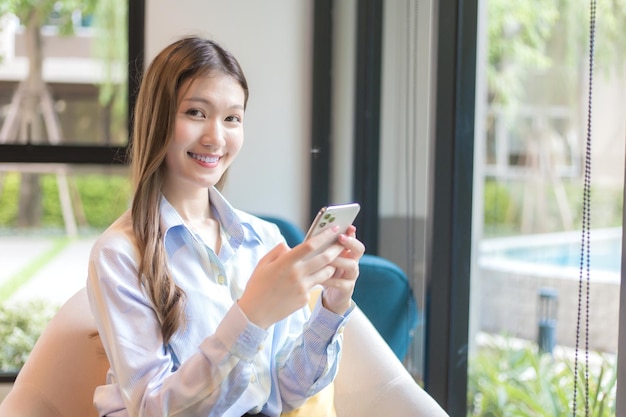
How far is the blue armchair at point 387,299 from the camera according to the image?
228cm

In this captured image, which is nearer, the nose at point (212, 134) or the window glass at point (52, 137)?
the nose at point (212, 134)

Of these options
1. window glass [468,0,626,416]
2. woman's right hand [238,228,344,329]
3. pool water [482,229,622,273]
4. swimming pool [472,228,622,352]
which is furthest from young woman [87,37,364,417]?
pool water [482,229,622,273]

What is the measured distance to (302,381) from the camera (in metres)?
1.57

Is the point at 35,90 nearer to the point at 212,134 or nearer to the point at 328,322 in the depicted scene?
the point at 212,134

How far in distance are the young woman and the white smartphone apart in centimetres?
2

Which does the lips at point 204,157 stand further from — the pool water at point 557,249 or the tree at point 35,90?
the pool water at point 557,249

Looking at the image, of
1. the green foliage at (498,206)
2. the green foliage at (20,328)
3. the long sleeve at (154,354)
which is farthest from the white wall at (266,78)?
the green foliage at (498,206)

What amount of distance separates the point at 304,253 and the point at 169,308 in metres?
0.29

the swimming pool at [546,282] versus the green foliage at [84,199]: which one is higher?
the green foliage at [84,199]

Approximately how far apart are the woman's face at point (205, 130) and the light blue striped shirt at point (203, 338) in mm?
89

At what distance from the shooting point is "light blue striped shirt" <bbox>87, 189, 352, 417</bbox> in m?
1.32

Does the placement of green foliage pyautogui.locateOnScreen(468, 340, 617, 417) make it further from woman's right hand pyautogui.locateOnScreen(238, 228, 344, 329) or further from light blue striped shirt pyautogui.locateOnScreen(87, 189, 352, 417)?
woman's right hand pyautogui.locateOnScreen(238, 228, 344, 329)

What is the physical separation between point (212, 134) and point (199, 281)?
0.26 m

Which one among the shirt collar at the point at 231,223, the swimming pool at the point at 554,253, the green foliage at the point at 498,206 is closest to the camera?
the shirt collar at the point at 231,223
